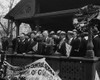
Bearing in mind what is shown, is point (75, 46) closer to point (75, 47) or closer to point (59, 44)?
point (75, 47)

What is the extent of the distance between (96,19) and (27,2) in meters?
12.0

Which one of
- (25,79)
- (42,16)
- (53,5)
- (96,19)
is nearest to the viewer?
(96,19)

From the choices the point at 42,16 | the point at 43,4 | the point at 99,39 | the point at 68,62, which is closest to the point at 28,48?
the point at 68,62

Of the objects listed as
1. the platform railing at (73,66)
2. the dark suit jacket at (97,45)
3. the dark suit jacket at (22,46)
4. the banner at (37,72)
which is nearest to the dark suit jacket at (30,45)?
the dark suit jacket at (22,46)

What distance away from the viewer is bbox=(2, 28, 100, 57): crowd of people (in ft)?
22.9

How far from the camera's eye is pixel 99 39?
6.82 metres

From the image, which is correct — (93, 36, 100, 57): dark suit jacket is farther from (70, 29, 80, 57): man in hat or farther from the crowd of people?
(70, 29, 80, 57): man in hat

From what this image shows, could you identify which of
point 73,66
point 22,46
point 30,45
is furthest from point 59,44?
point 22,46

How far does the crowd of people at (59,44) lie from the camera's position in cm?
698

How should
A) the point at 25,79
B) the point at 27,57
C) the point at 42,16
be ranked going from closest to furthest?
the point at 25,79, the point at 27,57, the point at 42,16

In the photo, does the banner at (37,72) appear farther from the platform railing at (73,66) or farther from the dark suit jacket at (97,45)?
the dark suit jacket at (97,45)

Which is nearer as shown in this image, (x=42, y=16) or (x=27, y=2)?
(x=42, y=16)

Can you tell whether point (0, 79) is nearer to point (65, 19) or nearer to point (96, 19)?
point (96, 19)

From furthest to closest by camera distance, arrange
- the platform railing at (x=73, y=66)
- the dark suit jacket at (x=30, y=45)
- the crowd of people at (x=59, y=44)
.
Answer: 1. the dark suit jacket at (x=30, y=45)
2. the crowd of people at (x=59, y=44)
3. the platform railing at (x=73, y=66)
